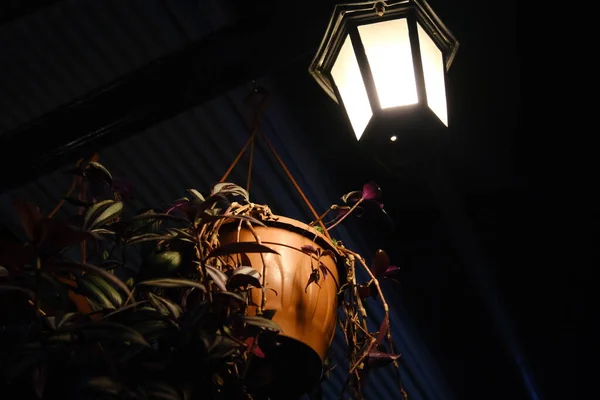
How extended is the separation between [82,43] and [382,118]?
1.05 metres

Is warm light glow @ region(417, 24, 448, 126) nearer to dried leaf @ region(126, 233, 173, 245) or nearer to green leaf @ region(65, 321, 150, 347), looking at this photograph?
dried leaf @ region(126, 233, 173, 245)

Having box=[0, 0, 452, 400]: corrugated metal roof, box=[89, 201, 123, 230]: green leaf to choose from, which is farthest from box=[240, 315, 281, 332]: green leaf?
box=[0, 0, 452, 400]: corrugated metal roof

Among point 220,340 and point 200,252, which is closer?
point 220,340

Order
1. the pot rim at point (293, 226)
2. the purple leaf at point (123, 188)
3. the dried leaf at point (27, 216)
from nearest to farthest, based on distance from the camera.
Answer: the dried leaf at point (27, 216) → the pot rim at point (293, 226) → the purple leaf at point (123, 188)

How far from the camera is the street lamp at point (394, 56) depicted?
4.42 ft

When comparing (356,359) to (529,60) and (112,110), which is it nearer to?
(112,110)

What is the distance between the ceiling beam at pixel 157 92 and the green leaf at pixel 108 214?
154 mm

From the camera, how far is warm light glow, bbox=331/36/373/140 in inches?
56.5

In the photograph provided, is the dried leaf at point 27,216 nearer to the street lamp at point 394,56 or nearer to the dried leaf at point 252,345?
the dried leaf at point 252,345

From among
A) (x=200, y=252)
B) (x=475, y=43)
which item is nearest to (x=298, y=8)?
(x=200, y=252)

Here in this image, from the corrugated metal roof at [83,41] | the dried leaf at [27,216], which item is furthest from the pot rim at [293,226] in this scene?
the corrugated metal roof at [83,41]

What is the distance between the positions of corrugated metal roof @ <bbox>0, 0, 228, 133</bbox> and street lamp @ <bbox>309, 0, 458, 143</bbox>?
1.91ft

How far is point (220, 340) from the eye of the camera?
1.02 m

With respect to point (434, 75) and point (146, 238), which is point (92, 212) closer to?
point (146, 238)
